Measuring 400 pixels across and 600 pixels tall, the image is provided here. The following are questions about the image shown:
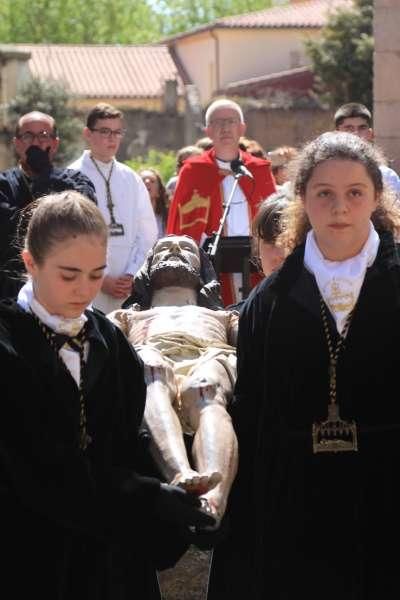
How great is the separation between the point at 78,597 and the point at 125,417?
554 mm

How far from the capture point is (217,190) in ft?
A: 31.0

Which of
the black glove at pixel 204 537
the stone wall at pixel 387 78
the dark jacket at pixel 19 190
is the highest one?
the stone wall at pixel 387 78

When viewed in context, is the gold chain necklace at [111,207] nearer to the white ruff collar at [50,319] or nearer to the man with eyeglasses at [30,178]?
the man with eyeglasses at [30,178]

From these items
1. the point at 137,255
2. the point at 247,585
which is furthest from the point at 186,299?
the point at 137,255

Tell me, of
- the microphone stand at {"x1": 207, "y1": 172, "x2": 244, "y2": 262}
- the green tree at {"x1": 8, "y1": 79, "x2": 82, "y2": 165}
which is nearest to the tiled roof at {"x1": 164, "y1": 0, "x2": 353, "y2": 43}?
the green tree at {"x1": 8, "y1": 79, "x2": 82, "y2": 165}

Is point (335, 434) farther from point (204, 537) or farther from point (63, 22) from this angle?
point (63, 22)

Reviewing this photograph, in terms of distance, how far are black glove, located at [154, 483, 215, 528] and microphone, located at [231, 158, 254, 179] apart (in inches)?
200

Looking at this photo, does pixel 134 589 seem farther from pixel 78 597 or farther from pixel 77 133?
pixel 77 133

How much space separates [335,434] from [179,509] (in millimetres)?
562

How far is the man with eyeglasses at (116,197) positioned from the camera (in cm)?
902

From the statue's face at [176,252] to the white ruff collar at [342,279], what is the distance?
1.89 meters

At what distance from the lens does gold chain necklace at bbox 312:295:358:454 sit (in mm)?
4254

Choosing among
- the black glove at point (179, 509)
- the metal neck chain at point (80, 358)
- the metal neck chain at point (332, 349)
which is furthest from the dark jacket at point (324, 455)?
the metal neck chain at point (80, 358)

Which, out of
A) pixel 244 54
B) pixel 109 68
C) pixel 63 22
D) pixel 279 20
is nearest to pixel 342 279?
pixel 244 54
